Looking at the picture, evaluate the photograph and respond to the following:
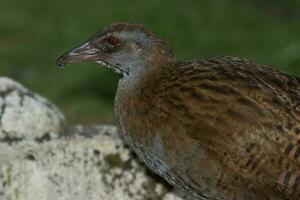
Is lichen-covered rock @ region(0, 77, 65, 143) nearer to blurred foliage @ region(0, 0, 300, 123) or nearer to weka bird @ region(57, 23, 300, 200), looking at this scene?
weka bird @ region(57, 23, 300, 200)

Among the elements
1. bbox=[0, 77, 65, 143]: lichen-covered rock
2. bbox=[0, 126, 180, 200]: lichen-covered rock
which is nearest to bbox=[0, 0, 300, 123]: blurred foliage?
bbox=[0, 77, 65, 143]: lichen-covered rock

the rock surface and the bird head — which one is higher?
the bird head

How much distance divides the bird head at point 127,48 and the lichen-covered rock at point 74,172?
2.69 ft

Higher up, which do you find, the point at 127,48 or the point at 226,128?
the point at 127,48

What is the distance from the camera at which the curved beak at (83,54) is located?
6996 mm

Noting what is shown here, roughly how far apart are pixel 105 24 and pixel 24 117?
6.26 m

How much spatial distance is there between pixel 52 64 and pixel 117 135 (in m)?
5.08

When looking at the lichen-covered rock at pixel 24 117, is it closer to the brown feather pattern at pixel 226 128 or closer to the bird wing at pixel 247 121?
the brown feather pattern at pixel 226 128

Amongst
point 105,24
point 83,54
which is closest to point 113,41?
point 83,54

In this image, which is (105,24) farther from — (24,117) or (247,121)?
(247,121)

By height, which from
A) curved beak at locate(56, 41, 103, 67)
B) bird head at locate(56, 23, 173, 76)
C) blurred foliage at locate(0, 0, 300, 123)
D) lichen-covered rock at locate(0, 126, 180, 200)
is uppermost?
bird head at locate(56, 23, 173, 76)

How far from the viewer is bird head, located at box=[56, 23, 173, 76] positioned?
22.5ft

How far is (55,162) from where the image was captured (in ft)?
24.0

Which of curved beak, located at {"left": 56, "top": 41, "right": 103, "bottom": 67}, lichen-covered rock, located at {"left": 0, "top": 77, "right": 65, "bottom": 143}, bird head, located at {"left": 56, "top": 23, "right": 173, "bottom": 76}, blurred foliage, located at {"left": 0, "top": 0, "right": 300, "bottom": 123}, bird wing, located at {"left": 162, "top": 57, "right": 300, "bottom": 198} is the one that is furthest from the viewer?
blurred foliage, located at {"left": 0, "top": 0, "right": 300, "bottom": 123}
